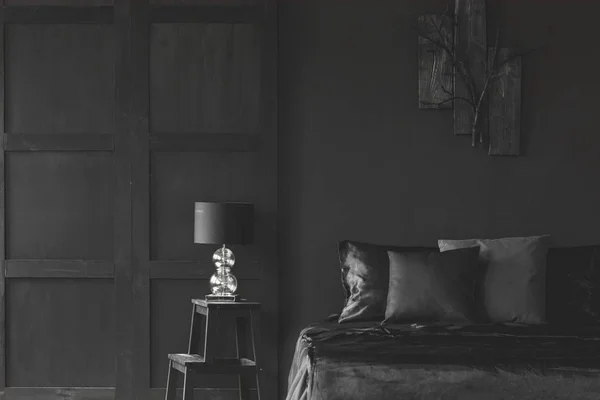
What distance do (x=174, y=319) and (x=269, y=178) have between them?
1024 mm

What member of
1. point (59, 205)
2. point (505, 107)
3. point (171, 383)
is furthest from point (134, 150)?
point (505, 107)

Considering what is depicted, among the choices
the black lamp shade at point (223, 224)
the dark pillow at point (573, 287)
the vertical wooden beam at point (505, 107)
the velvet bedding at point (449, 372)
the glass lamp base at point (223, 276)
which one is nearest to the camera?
the velvet bedding at point (449, 372)

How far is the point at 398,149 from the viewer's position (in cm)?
519

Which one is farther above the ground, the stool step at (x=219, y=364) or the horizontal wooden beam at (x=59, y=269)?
the horizontal wooden beam at (x=59, y=269)

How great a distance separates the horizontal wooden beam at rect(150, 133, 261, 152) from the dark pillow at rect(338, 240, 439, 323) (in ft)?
2.74

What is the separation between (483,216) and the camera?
5156mm

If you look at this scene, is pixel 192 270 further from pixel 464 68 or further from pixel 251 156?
pixel 464 68

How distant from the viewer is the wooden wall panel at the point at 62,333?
17.2 ft

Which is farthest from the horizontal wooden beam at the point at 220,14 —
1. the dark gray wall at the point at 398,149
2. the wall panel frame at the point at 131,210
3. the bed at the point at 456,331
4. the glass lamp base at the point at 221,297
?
the glass lamp base at the point at 221,297

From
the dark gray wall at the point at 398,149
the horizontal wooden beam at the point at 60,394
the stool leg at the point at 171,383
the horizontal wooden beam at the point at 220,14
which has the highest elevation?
the horizontal wooden beam at the point at 220,14

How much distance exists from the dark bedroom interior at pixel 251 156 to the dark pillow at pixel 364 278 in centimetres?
32

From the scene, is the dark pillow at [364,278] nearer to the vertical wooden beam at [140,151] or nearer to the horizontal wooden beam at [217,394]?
the horizontal wooden beam at [217,394]

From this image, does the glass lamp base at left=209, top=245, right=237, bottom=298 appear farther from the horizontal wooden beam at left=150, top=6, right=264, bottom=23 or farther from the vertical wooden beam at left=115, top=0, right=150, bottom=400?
the horizontal wooden beam at left=150, top=6, right=264, bottom=23

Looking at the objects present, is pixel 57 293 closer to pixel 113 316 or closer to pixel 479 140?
pixel 113 316
